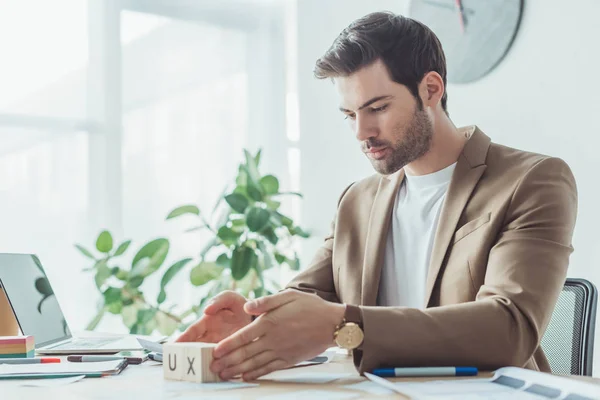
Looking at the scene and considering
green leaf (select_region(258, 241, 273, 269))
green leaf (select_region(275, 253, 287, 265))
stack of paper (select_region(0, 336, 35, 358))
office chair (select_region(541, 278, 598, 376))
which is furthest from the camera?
green leaf (select_region(275, 253, 287, 265))

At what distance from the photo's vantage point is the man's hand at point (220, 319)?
1.46 m

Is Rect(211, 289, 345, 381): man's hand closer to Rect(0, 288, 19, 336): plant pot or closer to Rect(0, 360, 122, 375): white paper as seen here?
Rect(0, 360, 122, 375): white paper

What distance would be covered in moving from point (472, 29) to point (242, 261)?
1.47 metres

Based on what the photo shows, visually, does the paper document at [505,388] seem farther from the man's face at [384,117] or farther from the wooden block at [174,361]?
the man's face at [384,117]

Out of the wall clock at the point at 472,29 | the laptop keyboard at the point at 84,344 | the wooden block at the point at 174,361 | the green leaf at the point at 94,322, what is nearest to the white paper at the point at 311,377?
the wooden block at the point at 174,361

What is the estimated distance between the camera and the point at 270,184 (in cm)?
391

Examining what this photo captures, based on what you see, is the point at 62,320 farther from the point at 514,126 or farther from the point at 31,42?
the point at 31,42

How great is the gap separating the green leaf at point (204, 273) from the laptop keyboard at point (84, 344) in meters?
1.96

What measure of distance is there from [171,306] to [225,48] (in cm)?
141

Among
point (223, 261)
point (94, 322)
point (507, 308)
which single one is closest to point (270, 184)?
point (223, 261)

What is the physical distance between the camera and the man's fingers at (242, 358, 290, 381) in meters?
1.19

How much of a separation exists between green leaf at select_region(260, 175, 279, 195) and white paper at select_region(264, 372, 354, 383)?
8.69 feet

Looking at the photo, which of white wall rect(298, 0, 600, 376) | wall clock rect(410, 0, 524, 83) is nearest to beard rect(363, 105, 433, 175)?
white wall rect(298, 0, 600, 376)

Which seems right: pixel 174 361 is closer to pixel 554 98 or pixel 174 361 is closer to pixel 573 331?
pixel 573 331
